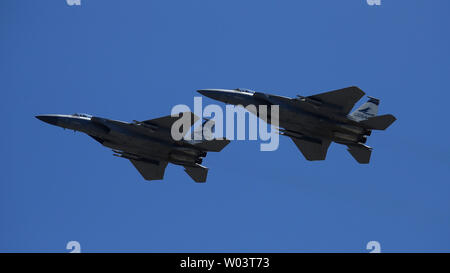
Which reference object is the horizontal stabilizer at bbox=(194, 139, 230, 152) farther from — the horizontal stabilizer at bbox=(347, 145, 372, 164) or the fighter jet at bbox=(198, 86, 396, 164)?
the horizontal stabilizer at bbox=(347, 145, 372, 164)

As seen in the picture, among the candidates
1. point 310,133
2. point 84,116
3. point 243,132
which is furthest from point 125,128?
point 310,133

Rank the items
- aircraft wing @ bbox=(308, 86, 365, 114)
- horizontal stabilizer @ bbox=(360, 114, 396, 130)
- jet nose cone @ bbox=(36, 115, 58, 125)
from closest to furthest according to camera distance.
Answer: horizontal stabilizer @ bbox=(360, 114, 396, 130) < aircraft wing @ bbox=(308, 86, 365, 114) < jet nose cone @ bbox=(36, 115, 58, 125)

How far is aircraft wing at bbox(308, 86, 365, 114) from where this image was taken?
54.7 m

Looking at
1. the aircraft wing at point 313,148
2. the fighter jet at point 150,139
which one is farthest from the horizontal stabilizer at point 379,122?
the fighter jet at point 150,139

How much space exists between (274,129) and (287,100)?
98.2 inches

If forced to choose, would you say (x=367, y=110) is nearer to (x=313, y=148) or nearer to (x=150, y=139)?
(x=313, y=148)

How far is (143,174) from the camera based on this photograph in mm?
61031

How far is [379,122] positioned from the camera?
180 feet

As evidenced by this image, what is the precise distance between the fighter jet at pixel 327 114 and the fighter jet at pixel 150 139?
302 cm

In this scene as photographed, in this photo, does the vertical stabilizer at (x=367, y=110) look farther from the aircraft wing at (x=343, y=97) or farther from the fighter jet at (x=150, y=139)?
the fighter jet at (x=150, y=139)

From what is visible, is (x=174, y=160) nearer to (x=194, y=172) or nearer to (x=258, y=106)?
(x=194, y=172)

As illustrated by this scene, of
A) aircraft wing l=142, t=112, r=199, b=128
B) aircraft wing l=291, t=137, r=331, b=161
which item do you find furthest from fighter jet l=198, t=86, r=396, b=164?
aircraft wing l=142, t=112, r=199, b=128

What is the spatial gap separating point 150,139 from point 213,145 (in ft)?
13.4

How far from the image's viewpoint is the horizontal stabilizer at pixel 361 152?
2237 inches
